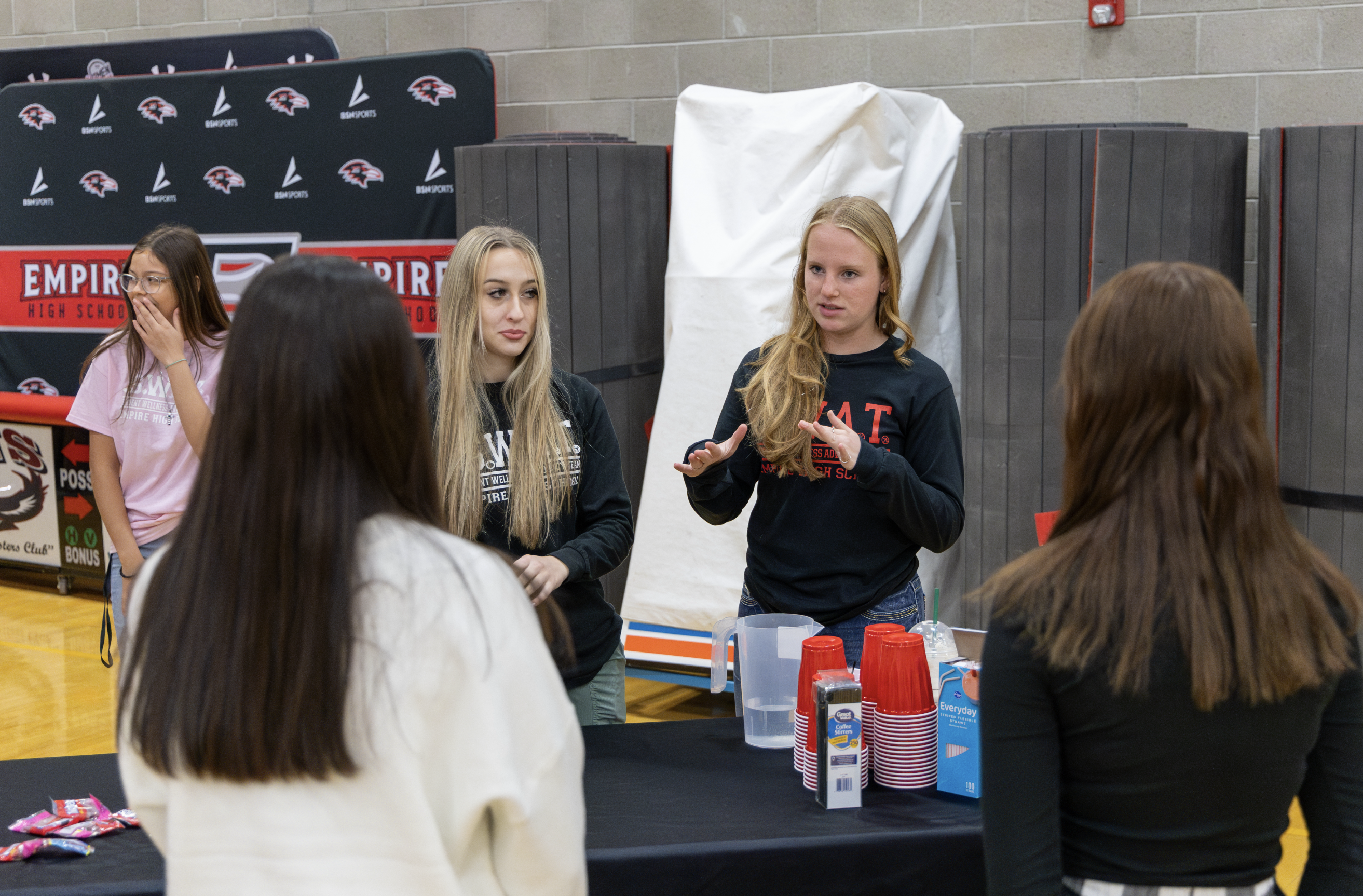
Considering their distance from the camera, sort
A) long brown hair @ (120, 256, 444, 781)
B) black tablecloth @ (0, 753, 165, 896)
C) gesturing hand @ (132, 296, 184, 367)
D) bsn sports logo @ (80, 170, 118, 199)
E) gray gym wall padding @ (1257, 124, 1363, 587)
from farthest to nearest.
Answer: bsn sports logo @ (80, 170, 118, 199) < gray gym wall padding @ (1257, 124, 1363, 587) < gesturing hand @ (132, 296, 184, 367) < black tablecloth @ (0, 753, 165, 896) < long brown hair @ (120, 256, 444, 781)

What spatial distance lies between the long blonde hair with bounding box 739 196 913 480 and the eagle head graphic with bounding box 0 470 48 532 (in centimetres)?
447

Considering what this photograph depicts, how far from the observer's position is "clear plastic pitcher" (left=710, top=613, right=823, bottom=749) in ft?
6.08

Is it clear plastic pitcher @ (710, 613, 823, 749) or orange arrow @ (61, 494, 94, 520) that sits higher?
clear plastic pitcher @ (710, 613, 823, 749)

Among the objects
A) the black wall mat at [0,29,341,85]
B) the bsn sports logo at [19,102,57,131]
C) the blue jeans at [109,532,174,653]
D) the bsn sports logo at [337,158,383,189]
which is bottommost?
the blue jeans at [109,532,174,653]

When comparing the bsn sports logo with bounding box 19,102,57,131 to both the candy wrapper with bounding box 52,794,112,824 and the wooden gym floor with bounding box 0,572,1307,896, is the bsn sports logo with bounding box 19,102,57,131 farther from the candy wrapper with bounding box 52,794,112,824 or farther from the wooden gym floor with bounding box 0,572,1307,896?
the candy wrapper with bounding box 52,794,112,824

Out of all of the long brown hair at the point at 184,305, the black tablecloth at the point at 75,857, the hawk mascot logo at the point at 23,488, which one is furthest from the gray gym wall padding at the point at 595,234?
the hawk mascot logo at the point at 23,488

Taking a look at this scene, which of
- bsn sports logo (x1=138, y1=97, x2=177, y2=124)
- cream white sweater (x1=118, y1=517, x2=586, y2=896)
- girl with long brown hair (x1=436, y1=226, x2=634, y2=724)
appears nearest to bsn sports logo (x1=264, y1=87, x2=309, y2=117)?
bsn sports logo (x1=138, y1=97, x2=177, y2=124)

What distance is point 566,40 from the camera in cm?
482

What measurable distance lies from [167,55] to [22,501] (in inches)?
84.4

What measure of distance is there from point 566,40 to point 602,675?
338 cm

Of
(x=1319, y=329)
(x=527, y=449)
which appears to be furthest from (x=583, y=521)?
(x=1319, y=329)

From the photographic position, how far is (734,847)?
1528 mm

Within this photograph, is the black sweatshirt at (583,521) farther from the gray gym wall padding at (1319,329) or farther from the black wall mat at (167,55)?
the black wall mat at (167,55)

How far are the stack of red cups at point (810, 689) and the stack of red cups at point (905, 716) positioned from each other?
0.26 feet
